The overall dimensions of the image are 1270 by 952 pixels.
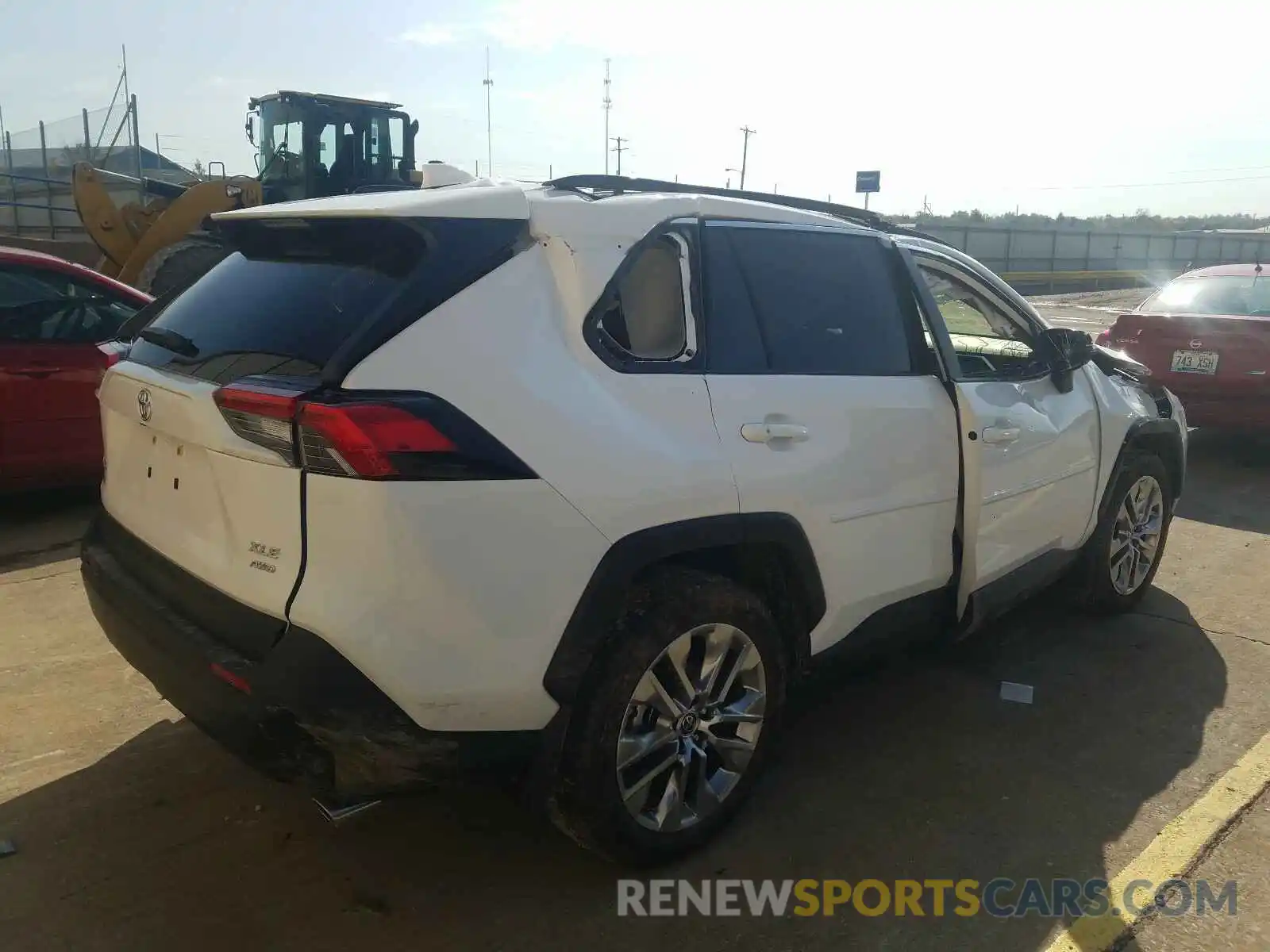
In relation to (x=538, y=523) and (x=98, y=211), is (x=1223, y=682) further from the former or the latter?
(x=98, y=211)

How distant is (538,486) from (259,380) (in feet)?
2.27

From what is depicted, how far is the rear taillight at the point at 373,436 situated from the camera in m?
2.12

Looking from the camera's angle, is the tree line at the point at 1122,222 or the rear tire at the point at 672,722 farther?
the tree line at the point at 1122,222

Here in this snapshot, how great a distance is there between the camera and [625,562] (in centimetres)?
244

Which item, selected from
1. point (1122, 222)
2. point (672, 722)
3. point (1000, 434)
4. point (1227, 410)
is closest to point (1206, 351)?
point (1227, 410)

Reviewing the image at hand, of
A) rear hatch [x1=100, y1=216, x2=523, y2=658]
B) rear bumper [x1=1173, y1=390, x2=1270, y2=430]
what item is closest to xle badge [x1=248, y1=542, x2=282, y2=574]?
rear hatch [x1=100, y1=216, x2=523, y2=658]

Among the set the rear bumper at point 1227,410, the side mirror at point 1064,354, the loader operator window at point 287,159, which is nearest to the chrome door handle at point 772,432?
the side mirror at point 1064,354

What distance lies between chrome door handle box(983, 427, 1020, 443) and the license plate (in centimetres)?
478

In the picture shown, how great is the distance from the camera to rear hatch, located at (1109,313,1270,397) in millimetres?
7230

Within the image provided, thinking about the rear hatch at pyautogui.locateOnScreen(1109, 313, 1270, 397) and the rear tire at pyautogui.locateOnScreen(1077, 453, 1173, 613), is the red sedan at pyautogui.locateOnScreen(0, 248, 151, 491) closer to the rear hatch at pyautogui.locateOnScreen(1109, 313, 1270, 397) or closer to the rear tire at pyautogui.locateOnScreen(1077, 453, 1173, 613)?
the rear tire at pyautogui.locateOnScreen(1077, 453, 1173, 613)

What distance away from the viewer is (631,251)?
2.64 m

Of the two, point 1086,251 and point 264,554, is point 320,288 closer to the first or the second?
point 264,554

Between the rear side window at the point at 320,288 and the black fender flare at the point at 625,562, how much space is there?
0.75m

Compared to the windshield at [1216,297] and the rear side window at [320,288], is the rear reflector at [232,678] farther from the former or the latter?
the windshield at [1216,297]
